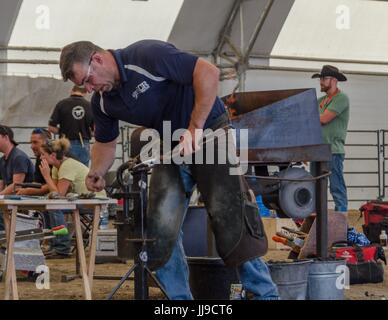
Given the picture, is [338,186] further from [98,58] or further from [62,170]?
[98,58]

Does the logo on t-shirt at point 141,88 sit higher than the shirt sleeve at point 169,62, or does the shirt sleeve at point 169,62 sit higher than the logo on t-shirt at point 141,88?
the shirt sleeve at point 169,62

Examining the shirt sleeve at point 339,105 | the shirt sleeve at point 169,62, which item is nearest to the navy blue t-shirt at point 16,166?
the shirt sleeve at point 339,105

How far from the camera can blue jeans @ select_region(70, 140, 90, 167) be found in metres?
8.66

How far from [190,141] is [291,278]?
129 centimetres

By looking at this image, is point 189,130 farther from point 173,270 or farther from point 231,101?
point 231,101

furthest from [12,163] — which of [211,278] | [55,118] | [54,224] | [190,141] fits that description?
[190,141]

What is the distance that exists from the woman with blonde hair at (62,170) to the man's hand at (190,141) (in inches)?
146

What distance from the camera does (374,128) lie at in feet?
47.4

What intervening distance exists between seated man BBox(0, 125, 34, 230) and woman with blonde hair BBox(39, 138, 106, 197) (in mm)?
164

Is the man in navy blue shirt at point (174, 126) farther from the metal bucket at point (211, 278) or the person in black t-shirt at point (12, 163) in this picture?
the person in black t-shirt at point (12, 163)

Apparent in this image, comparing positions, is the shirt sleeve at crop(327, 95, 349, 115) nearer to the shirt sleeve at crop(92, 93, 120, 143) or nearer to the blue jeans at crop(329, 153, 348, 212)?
the blue jeans at crop(329, 153, 348, 212)

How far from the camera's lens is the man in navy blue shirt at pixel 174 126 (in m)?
3.76

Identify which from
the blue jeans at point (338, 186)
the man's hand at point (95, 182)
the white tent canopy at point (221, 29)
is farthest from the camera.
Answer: the white tent canopy at point (221, 29)

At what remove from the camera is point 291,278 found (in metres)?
4.60
